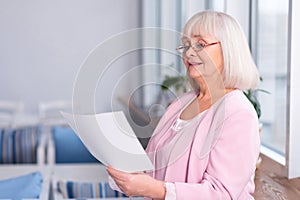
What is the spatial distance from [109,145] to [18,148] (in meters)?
2.07

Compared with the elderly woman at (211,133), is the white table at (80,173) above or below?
below

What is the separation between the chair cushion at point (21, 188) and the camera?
1.88 m

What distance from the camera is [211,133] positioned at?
1.18 meters

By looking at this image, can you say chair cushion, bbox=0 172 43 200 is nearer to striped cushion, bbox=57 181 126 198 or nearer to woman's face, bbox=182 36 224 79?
striped cushion, bbox=57 181 126 198

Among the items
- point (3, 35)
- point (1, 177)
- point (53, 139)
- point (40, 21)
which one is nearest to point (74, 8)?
point (40, 21)

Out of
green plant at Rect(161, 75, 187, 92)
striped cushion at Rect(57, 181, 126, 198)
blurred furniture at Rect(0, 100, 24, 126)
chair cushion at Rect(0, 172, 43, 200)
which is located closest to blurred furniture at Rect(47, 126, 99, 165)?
green plant at Rect(161, 75, 187, 92)

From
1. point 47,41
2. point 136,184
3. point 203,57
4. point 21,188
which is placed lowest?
point 21,188

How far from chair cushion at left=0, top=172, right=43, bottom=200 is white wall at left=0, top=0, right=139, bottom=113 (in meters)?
3.00

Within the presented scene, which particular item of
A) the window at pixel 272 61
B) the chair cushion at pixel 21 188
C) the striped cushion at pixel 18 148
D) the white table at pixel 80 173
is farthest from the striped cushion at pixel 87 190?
the striped cushion at pixel 18 148

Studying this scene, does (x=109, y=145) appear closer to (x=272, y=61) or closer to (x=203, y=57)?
(x=203, y=57)

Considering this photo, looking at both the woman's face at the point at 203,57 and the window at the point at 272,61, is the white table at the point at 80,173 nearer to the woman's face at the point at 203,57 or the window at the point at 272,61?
the window at the point at 272,61

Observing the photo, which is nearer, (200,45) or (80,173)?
(200,45)

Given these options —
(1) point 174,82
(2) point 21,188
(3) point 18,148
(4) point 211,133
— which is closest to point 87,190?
(2) point 21,188

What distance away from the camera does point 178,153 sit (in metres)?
1.22
